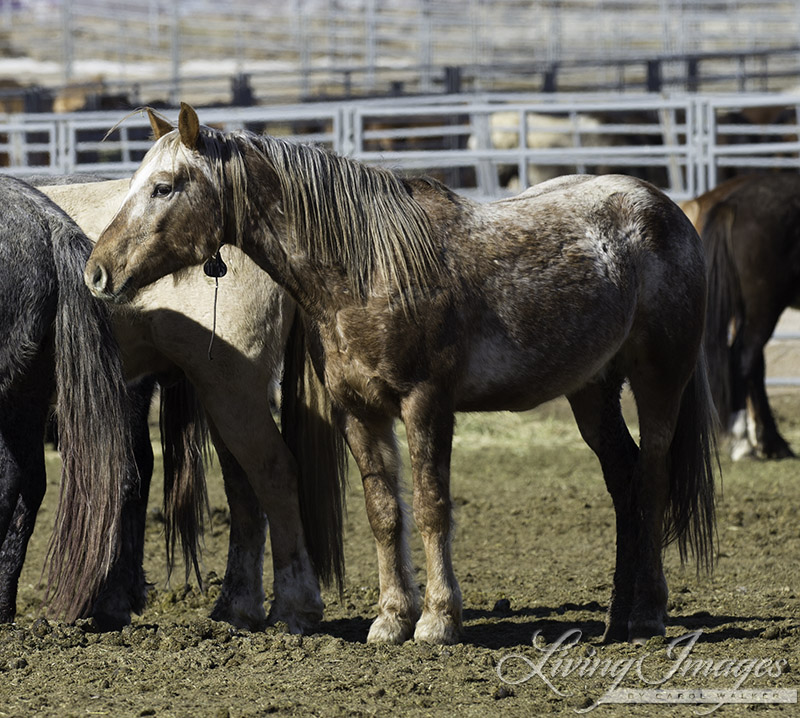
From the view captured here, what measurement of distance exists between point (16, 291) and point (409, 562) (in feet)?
4.87

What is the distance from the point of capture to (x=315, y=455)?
4.14 metres

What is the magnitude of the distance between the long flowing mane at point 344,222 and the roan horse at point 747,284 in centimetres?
454

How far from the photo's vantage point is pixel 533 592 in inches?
183

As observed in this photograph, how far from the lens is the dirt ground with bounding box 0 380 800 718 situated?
117 inches

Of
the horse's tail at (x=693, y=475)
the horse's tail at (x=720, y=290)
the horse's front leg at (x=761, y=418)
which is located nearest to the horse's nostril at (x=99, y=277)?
the horse's tail at (x=693, y=475)

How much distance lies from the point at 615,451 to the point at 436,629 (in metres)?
0.96

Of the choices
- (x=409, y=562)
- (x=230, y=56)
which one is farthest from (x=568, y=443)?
(x=230, y=56)

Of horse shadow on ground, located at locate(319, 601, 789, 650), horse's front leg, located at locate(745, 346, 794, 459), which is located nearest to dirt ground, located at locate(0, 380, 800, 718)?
horse shadow on ground, located at locate(319, 601, 789, 650)

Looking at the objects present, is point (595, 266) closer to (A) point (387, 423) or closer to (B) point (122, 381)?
(A) point (387, 423)

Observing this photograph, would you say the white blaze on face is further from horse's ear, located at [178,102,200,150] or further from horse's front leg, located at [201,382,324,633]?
horse's front leg, located at [201,382,324,633]

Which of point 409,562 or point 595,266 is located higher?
point 595,266

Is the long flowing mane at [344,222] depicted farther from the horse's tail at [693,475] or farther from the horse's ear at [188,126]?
the horse's tail at [693,475]

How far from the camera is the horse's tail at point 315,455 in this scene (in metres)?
4.11

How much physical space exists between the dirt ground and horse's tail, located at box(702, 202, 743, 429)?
167 centimetres
